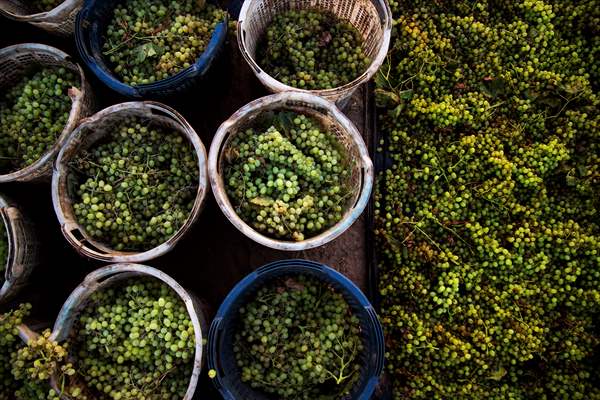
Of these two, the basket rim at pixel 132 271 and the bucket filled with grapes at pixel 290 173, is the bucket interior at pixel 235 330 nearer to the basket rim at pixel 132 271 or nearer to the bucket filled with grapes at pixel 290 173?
the basket rim at pixel 132 271

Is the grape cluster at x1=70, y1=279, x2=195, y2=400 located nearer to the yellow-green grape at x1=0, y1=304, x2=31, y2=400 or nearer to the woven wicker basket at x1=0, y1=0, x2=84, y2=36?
the yellow-green grape at x1=0, y1=304, x2=31, y2=400

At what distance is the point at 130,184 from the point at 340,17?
4.08 feet

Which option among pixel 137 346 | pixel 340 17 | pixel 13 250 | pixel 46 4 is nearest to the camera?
pixel 137 346

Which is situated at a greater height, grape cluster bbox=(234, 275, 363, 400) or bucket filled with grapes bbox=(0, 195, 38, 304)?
bucket filled with grapes bbox=(0, 195, 38, 304)

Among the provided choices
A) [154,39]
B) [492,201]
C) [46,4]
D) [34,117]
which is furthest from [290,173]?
[46,4]

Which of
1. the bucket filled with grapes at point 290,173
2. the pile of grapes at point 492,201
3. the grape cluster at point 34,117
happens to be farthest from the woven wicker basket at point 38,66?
the pile of grapes at point 492,201

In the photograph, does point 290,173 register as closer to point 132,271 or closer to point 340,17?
point 132,271

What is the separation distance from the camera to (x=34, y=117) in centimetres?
186

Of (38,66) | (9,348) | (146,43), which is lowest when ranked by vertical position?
(9,348)

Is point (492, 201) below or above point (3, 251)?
above

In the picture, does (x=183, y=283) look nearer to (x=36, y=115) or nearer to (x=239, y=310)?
(x=239, y=310)

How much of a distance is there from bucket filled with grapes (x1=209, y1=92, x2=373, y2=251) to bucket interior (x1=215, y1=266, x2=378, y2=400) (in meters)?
0.20

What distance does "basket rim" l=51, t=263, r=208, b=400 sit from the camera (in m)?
1.67

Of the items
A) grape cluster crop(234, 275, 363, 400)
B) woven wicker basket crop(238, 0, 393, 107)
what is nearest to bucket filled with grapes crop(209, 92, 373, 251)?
woven wicker basket crop(238, 0, 393, 107)
